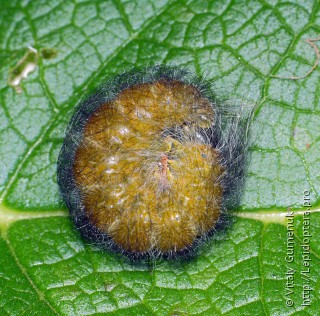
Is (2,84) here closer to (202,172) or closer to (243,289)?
(202,172)

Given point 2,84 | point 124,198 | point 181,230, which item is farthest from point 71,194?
point 2,84

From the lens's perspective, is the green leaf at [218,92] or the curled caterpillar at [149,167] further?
A: the green leaf at [218,92]

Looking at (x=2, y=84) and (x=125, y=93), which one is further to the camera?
(x=2, y=84)

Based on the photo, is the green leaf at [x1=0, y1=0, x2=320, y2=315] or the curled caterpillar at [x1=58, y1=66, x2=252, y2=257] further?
the green leaf at [x1=0, y1=0, x2=320, y2=315]
